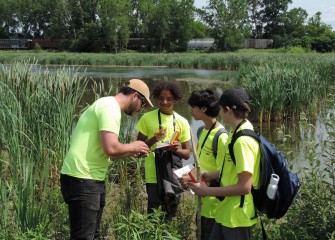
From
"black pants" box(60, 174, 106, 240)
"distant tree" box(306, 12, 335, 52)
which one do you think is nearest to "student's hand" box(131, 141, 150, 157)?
"black pants" box(60, 174, 106, 240)

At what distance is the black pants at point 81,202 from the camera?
9.19ft

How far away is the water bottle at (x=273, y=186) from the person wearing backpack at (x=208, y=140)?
0.59 metres

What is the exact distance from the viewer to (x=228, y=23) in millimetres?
65125

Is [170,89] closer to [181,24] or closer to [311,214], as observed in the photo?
[311,214]

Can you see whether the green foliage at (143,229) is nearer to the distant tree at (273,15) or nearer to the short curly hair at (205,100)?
the short curly hair at (205,100)

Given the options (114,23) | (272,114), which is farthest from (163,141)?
(114,23)

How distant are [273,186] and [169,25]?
66630 millimetres

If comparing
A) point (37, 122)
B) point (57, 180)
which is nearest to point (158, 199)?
point (57, 180)

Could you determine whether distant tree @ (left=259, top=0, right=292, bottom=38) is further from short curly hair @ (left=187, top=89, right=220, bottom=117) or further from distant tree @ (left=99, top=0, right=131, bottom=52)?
short curly hair @ (left=187, top=89, right=220, bottom=117)

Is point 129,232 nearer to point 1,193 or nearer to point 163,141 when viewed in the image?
point 163,141

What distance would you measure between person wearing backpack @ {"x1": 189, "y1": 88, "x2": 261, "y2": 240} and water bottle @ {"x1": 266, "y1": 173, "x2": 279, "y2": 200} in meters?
0.11

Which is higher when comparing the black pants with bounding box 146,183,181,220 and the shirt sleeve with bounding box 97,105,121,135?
the shirt sleeve with bounding box 97,105,121,135

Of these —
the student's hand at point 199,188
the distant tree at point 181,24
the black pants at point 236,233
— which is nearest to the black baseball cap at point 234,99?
the student's hand at point 199,188

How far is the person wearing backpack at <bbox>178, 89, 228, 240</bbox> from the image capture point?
3135 millimetres
